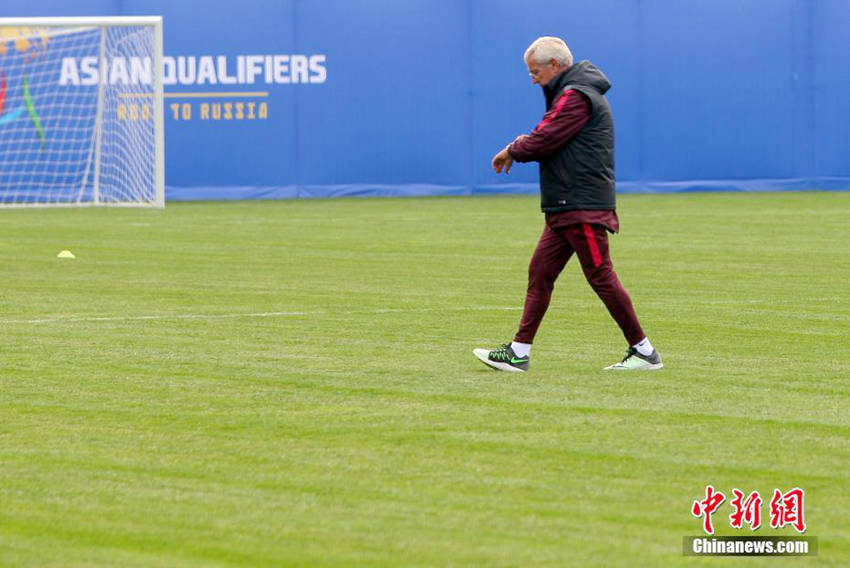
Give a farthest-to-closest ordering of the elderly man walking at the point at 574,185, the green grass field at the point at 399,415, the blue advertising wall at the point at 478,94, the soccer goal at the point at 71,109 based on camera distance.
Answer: the blue advertising wall at the point at 478,94 → the soccer goal at the point at 71,109 → the elderly man walking at the point at 574,185 → the green grass field at the point at 399,415

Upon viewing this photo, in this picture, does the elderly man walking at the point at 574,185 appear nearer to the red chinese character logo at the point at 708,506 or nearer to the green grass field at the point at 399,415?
the green grass field at the point at 399,415

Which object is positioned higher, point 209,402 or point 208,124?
point 208,124

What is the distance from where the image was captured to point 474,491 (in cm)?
620

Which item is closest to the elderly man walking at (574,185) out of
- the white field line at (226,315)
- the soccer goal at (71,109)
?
the white field line at (226,315)

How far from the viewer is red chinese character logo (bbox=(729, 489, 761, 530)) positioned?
5.65 m

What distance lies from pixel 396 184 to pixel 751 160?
21.8ft

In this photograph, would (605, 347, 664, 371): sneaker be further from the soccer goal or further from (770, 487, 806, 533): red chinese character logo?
the soccer goal

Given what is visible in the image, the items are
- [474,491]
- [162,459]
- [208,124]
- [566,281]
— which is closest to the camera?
[474,491]

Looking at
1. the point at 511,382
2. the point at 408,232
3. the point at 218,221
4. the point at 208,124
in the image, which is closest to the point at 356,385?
the point at 511,382

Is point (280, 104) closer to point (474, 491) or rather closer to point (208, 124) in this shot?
point (208, 124)

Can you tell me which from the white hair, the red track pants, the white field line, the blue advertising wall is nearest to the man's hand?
the red track pants

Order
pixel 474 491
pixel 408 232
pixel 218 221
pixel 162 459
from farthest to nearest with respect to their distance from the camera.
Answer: pixel 218 221
pixel 408 232
pixel 162 459
pixel 474 491

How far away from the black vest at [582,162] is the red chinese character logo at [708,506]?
344 cm

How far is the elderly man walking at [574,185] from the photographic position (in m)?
9.32
